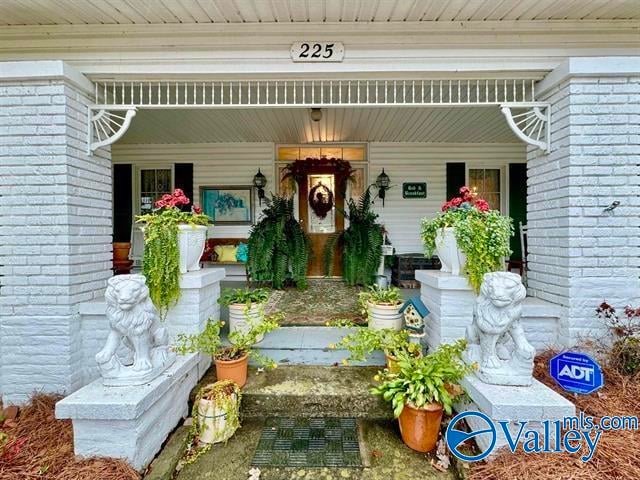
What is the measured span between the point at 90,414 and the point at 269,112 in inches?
146

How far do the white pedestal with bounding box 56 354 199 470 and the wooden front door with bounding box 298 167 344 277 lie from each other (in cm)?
366

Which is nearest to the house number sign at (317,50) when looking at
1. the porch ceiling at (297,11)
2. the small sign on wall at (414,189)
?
the porch ceiling at (297,11)

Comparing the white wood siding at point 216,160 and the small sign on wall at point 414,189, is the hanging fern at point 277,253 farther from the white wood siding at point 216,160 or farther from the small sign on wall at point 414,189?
the small sign on wall at point 414,189

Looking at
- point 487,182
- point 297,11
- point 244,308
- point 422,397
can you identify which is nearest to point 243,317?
point 244,308

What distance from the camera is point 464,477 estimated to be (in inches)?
61.9

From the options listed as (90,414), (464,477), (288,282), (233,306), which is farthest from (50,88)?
(464,477)

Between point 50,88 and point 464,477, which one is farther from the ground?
point 50,88

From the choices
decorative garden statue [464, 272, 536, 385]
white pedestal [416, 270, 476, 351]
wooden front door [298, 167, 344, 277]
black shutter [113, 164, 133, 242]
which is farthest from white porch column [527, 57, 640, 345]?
black shutter [113, 164, 133, 242]

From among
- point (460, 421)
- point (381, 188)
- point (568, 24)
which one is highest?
point (568, 24)

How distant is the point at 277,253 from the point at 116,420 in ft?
9.16

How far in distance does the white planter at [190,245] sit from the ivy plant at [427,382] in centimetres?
167

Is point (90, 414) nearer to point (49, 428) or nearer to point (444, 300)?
point (49, 428)

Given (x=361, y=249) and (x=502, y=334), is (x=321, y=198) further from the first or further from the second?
(x=502, y=334)

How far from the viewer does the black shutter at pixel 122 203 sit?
5.43 metres
